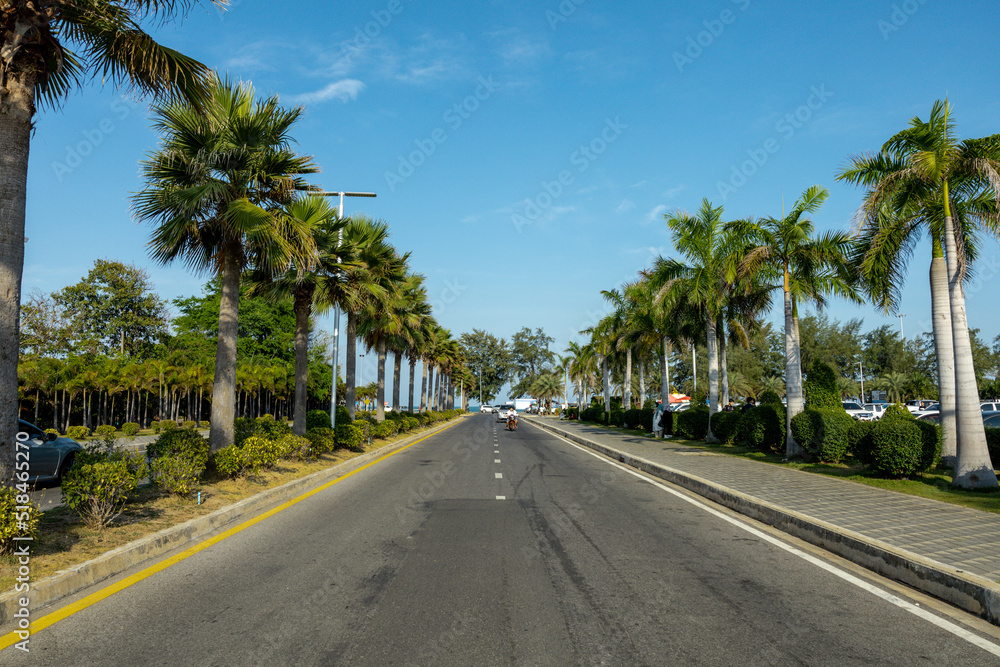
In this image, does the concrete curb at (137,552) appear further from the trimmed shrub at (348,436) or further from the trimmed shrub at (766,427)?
the trimmed shrub at (766,427)

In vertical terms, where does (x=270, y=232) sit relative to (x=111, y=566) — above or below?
above

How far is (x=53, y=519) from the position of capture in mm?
7766

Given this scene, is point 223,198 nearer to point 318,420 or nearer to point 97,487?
point 97,487

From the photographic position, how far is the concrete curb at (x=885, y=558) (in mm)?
5449

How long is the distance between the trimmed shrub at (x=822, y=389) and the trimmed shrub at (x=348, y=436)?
550 inches

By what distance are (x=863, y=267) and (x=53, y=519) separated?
52.9 ft

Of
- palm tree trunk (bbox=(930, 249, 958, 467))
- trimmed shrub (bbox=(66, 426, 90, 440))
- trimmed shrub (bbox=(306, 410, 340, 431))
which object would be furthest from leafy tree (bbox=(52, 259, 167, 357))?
palm tree trunk (bbox=(930, 249, 958, 467))

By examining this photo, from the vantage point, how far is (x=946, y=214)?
1318 cm

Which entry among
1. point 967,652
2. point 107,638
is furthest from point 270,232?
point 967,652

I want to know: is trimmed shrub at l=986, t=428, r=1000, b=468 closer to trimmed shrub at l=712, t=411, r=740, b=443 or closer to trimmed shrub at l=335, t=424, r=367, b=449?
trimmed shrub at l=712, t=411, r=740, b=443

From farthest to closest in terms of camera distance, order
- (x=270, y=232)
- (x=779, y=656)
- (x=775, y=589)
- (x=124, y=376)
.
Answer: (x=124, y=376) < (x=270, y=232) < (x=775, y=589) < (x=779, y=656)

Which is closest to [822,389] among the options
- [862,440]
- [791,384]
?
[791,384]

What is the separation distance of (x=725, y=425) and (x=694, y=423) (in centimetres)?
387

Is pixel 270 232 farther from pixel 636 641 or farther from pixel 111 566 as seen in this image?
pixel 636 641
